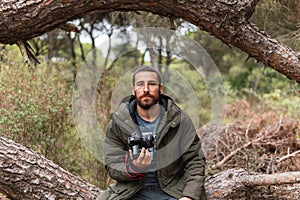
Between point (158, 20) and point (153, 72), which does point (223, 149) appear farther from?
point (153, 72)

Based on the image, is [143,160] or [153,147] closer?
[143,160]

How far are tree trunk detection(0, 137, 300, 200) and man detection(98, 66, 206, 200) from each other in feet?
1.53

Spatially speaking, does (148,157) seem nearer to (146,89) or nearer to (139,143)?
(139,143)

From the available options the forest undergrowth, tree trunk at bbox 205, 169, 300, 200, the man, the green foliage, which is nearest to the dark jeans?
the man

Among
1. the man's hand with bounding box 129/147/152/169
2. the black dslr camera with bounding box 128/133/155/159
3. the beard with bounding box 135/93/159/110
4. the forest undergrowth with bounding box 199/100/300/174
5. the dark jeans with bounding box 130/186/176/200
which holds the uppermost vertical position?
the forest undergrowth with bounding box 199/100/300/174

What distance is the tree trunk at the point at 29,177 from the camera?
289 centimetres

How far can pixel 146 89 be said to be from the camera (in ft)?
8.66

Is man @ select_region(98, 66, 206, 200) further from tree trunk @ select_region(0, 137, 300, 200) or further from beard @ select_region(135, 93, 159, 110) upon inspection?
tree trunk @ select_region(0, 137, 300, 200)

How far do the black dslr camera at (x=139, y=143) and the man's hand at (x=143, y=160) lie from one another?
7 centimetres

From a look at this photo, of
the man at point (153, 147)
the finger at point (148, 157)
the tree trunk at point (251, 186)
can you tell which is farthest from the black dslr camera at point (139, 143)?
the tree trunk at point (251, 186)

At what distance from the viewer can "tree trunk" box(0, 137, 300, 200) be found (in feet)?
9.57

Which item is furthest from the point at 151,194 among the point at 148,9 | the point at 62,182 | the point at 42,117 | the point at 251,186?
the point at 42,117

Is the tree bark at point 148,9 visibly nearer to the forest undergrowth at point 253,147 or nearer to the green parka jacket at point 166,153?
the green parka jacket at point 166,153

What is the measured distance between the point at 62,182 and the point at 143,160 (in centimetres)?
84
